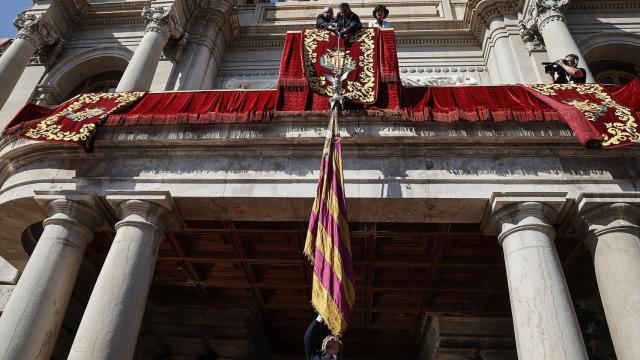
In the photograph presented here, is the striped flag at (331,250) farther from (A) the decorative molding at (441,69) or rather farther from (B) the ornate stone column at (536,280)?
(A) the decorative molding at (441,69)

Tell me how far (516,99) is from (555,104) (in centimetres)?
74

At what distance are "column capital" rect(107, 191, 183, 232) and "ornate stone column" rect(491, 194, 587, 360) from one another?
18.2 ft

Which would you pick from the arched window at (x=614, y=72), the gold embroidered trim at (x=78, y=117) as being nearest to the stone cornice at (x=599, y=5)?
the arched window at (x=614, y=72)

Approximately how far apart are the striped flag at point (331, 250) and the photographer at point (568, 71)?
19.0ft

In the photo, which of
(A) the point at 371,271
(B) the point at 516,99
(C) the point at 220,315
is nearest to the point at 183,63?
(C) the point at 220,315

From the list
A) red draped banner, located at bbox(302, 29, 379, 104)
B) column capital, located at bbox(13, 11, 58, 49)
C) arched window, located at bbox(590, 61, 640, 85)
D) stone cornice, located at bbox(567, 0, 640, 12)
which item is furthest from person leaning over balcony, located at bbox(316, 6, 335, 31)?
column capital, located at bbox(13, 11, 58, 49)

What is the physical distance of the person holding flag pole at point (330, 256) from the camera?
6551 millimetres

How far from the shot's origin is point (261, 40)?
1603 centimetres

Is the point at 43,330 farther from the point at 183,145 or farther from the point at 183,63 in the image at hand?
the point at 183,63

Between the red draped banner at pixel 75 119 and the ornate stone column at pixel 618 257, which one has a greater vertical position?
the red draped banner at pixel 75 119

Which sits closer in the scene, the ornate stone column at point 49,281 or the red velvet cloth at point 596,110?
the ornate stone column at point 49,281

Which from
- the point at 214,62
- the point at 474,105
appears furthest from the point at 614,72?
the point at 214,62

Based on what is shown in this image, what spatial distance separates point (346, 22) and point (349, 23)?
0.08 m

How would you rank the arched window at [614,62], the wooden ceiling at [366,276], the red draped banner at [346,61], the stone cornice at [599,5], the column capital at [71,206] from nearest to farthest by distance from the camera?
the column capital at [71,206]
the red draped banner at [346,61]
the wooden ceiling at [366,276]
the arched window at [614,62]
the stone cornice at [599,5]
